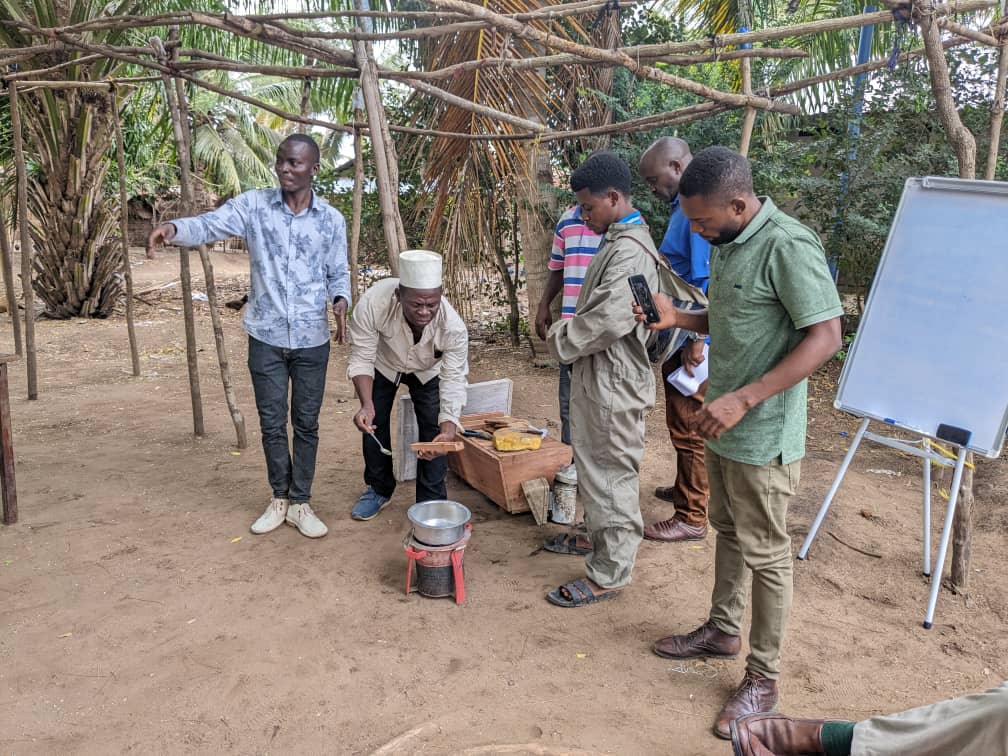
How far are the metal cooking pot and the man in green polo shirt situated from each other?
1231 millimetres

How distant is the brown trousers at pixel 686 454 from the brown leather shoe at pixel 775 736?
175 centimetres

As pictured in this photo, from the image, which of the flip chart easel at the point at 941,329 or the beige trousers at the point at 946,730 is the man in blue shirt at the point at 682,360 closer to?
the flip chart easel at the point at 941,329

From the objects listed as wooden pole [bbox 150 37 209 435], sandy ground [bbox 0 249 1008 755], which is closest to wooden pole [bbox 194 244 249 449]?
wooden pole [bbox 150 37 209 435]

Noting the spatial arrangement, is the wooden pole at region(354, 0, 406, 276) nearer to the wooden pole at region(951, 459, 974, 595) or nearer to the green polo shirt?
the green polo shirt

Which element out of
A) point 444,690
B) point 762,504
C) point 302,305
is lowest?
point 444,690

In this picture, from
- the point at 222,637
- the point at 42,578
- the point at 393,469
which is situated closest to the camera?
the point at 222,637

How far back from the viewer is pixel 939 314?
3.16m

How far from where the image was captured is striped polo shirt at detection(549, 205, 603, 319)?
13.7ft

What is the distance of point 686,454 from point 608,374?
1.08 metres

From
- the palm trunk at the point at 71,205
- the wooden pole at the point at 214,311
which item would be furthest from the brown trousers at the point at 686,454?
the palm trunk at the point at 71,205

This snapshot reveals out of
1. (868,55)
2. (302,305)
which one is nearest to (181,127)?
(302,305)

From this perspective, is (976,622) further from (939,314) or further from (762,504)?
(762,504)

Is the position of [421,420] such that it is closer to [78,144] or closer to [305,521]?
[305,521]

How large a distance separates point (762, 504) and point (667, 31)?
22.2ft
